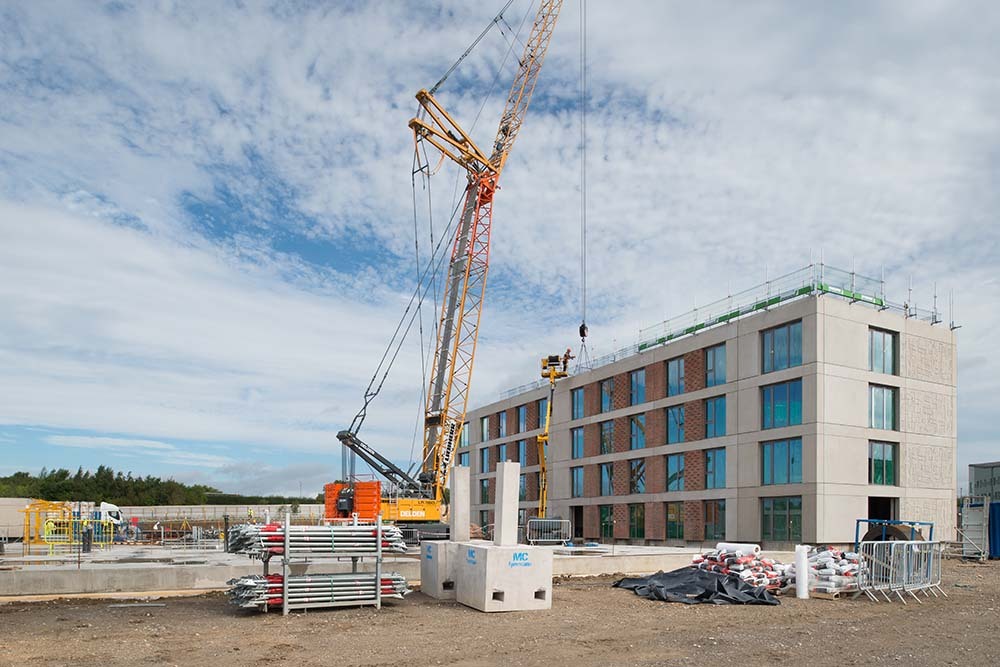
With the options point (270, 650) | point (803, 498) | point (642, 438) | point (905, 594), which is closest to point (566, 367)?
point (642, 438)

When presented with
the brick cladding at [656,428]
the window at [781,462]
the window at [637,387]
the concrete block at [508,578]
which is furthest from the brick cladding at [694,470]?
the concrete block at [508,578]

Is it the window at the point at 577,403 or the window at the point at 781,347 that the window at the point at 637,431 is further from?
the window at the point at 781,347

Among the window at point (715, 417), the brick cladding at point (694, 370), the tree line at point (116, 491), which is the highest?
the brick cladding at point (694, 370)

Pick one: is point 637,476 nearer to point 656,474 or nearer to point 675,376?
point 656,474

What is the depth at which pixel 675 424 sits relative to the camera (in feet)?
156

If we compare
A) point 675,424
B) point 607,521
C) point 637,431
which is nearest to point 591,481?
point 607,521

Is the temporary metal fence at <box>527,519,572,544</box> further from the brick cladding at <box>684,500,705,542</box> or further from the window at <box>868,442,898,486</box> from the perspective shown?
the window at <box>868,442,898,486</box>

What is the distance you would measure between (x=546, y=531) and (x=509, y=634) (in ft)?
104

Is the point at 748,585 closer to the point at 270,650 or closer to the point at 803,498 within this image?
the point at 270,650

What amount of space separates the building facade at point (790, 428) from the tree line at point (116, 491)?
72124 millimetres

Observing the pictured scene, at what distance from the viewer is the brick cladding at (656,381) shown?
4897 cm

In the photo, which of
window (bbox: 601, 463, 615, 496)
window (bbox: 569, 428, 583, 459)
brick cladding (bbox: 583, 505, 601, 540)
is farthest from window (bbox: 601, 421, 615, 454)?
brick cladding (bbox: 583, 505, 601, 540)

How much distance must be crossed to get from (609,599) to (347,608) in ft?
20.6

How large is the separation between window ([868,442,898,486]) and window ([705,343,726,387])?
24.9 ft
